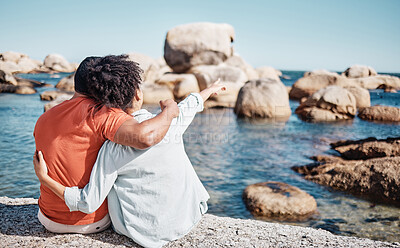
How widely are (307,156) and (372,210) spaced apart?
316cm

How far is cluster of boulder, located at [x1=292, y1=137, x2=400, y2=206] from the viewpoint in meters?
5.21

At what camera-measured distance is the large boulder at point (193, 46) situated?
743 inches

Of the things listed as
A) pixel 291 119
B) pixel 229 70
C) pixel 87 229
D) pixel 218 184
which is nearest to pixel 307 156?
pixel 218 184

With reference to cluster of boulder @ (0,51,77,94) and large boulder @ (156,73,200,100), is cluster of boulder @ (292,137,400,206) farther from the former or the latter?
cluster of boulder @ (0,51,77,94)

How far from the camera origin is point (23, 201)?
11.4 ft

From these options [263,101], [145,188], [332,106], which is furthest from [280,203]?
[332,106]

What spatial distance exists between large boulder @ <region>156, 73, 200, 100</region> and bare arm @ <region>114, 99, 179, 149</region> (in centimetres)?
1432

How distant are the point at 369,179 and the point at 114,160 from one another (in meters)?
4.69

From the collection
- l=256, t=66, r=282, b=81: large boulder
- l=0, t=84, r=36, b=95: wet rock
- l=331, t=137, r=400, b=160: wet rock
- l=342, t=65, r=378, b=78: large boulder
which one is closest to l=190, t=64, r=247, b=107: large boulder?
l=256, t=66, r=282, b=81: large boulder

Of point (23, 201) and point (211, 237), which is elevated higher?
point (211, 237)

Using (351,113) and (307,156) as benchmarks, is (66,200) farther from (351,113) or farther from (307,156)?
(351,113)

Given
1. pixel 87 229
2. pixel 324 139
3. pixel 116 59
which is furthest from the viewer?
pixel 324 139

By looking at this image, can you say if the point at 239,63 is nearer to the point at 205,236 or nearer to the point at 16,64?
the point at 16,64

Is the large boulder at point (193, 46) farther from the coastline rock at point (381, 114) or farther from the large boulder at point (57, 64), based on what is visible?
the large boulder at point (57, 64)
